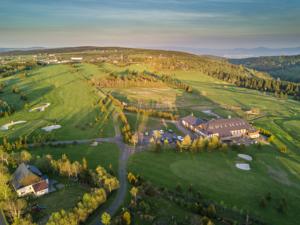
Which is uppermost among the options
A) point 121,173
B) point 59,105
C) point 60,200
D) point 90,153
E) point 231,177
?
point 59,105

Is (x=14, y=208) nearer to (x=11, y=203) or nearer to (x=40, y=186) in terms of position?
(x=11, y=203)

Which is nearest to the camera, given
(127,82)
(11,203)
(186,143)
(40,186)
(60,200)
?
(11,203)

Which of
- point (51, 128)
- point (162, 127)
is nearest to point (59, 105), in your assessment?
point (51, 128)

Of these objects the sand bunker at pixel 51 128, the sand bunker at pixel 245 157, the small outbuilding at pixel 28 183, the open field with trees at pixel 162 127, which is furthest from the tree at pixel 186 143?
the sand bunker at pixel 51 128

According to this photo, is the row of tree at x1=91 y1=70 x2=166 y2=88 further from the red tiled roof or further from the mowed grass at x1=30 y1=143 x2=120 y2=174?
the red tiled roof

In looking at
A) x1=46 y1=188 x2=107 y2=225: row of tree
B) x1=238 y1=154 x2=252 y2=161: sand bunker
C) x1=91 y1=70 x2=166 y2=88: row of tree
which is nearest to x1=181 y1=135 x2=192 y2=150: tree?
x1=238 y1=154 x2=252 y2=161: sand bunker

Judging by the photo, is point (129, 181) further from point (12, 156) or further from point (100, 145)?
point (12, 156)
